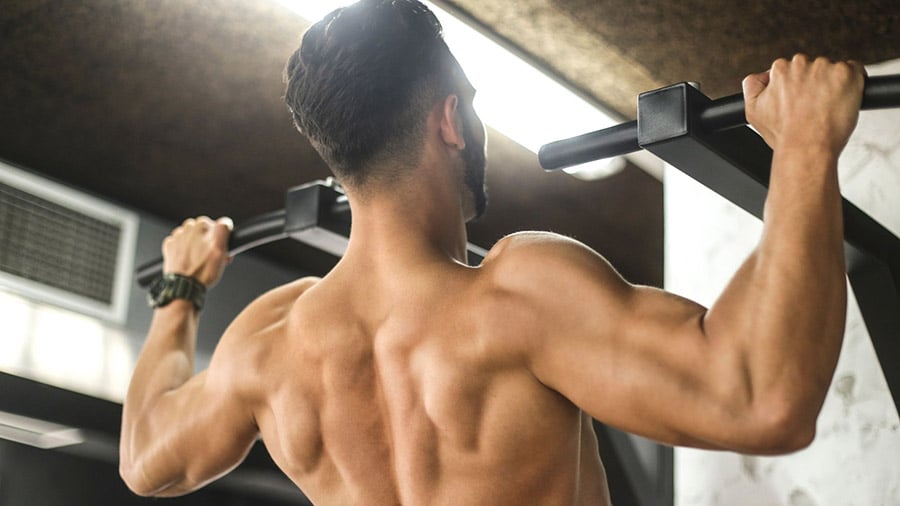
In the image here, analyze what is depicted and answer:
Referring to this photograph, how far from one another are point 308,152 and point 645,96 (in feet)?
6.64

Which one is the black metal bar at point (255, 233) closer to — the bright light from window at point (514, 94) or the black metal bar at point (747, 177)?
the bright light from window at point (514, 94)

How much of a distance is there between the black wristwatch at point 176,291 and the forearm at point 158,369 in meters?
0.01

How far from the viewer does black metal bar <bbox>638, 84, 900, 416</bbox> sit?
3.90 feet

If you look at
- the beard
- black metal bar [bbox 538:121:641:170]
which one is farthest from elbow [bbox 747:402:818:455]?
the beard

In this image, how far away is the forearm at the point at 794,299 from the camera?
983 mm

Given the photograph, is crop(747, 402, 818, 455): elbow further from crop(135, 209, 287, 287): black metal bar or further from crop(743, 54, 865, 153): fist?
crop(135, 209, 287, 287): black metal bar

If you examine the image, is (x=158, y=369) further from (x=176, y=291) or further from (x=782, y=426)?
(x=782, y=426)

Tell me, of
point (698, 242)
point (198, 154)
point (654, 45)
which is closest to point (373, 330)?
point (698, 242)

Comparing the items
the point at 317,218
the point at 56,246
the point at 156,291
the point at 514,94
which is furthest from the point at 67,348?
the point at 317,218

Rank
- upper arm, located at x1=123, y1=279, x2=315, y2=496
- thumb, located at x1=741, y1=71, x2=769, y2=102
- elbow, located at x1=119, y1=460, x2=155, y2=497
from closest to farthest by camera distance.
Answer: thumb, located at x1=741, y1=71, x2=769, y2=102, upper arm, located at x1=123, y1=279, x2=315, y2=496, elbow, located at x1=119, y1=460, x2=155, y2=497

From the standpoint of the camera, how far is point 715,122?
118cm

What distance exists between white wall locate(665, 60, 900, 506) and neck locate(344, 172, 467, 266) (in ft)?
2.45

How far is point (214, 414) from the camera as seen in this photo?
153cm

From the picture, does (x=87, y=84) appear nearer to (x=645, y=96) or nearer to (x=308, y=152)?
(x=308, y=152)
